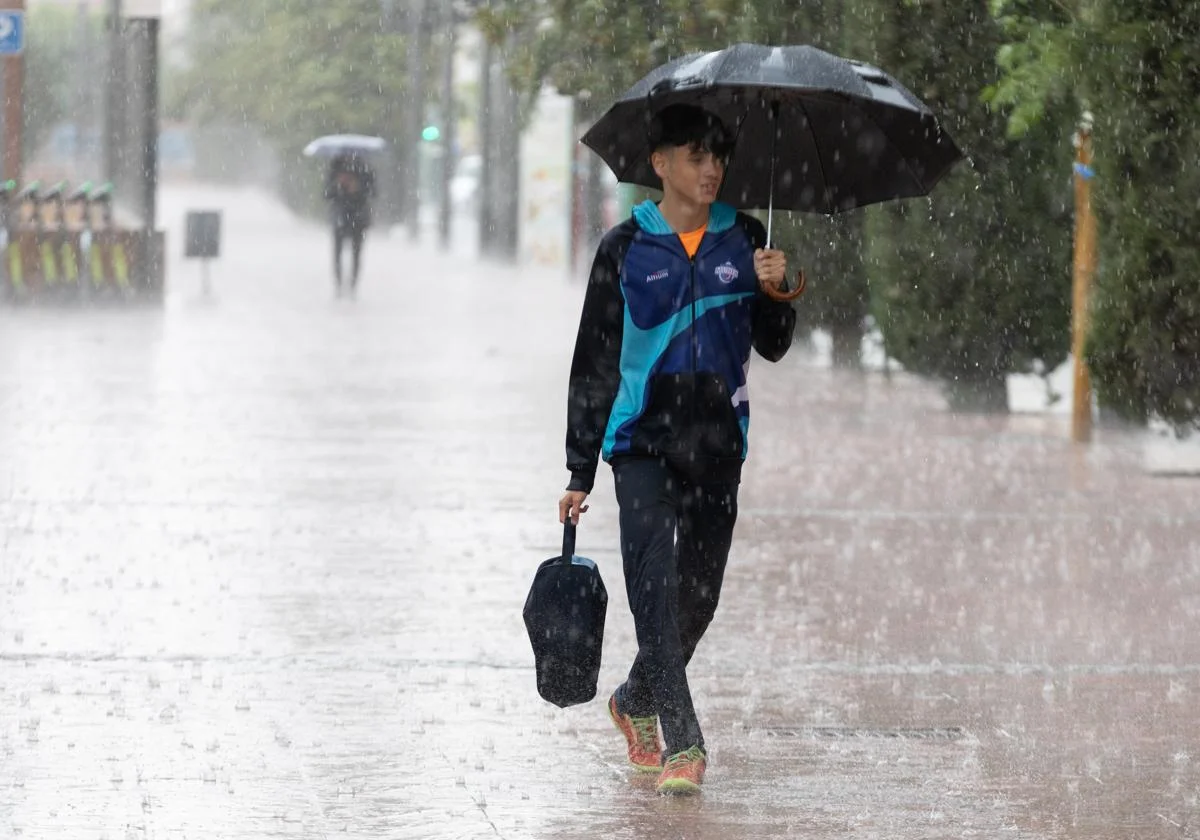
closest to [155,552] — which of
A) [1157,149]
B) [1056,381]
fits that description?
[1157,149]

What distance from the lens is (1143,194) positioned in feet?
40.1

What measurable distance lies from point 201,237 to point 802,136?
23576 millimetres

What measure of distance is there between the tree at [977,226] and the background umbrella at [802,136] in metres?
9.78

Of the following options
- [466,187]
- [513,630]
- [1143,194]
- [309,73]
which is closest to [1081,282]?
[1143,194]

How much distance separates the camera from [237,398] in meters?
16.5

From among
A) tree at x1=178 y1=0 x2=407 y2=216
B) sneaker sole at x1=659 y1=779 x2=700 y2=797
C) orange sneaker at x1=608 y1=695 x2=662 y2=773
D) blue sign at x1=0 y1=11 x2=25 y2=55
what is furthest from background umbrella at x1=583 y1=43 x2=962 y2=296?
tree at x1=178 y1=0 x2=407 y2=216

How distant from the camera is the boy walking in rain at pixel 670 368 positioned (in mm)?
6152

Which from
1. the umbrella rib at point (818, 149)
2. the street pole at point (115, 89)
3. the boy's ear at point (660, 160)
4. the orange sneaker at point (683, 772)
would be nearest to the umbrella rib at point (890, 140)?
the umbrella rib at point (818, 149)

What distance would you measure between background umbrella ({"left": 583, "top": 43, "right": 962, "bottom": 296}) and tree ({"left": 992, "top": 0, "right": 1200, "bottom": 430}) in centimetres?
563

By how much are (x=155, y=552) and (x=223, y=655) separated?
2.16 meters

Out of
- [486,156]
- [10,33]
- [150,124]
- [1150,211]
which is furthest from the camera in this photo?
[486,156]

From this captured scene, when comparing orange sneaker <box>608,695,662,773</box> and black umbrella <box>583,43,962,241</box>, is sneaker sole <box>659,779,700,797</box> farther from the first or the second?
black umbrella <box>583,43,962,241</box>

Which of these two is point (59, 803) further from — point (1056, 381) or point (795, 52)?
point (1056, 381)

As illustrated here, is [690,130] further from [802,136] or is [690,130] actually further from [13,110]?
[13,110]
